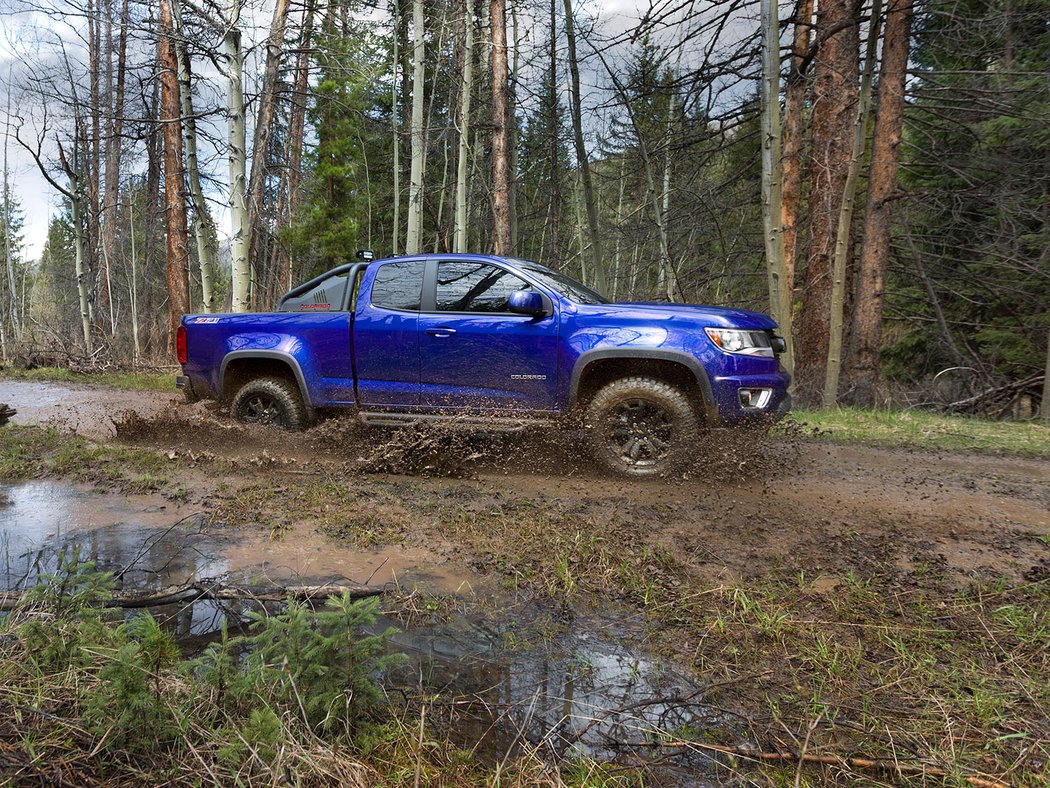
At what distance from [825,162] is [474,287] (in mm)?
7616

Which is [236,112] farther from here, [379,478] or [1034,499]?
[1034,499]

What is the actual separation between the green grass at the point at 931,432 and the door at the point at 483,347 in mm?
3836

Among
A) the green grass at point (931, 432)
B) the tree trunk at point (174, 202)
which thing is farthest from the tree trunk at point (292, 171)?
the green grass at point (931, 432)

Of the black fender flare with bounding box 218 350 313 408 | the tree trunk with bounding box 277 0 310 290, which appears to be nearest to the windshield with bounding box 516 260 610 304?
the black fender flare with bounding box 218 350 313 408

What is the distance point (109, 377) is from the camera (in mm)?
12742

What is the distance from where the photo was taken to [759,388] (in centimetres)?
472

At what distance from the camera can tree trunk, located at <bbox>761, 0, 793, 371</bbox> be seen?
7918mm

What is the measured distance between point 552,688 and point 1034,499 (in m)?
4.42

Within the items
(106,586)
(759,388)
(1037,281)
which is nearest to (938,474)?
(759,388)

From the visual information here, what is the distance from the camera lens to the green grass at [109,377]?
11.5 m

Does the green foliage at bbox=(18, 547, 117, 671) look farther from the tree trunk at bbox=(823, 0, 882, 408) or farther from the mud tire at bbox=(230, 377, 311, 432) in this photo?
the tree trunk at bbox=(823, 0, 882, 408)

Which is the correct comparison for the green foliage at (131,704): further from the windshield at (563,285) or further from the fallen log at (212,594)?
the windshield at (563,285)

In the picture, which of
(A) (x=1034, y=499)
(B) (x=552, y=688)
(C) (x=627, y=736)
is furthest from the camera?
(A) (x=1034, y=499)

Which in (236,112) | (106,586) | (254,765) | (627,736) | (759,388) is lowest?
(627,736)
